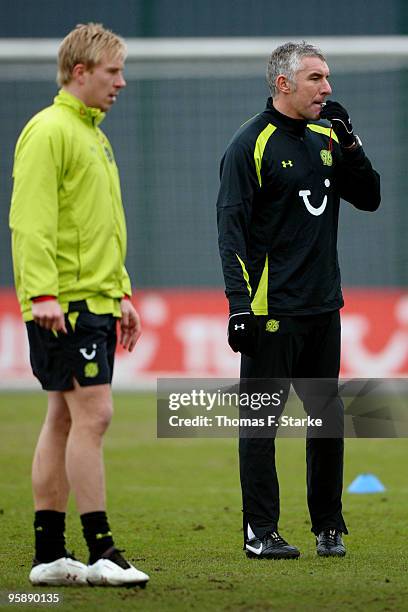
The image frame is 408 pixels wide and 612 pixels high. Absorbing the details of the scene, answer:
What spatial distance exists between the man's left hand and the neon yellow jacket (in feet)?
0.32

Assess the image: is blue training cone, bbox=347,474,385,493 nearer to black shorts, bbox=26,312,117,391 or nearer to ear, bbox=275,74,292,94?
ear, bbox=275,74,292,94

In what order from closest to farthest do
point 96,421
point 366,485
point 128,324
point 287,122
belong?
point 96,421, point 128,324, point 287,122, point 366,485

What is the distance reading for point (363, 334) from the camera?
12.6 metres

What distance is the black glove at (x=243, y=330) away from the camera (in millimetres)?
5465

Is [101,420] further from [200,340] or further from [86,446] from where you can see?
[200,340]

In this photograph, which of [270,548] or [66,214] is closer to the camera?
[66,214]

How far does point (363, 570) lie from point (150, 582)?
0.92 m

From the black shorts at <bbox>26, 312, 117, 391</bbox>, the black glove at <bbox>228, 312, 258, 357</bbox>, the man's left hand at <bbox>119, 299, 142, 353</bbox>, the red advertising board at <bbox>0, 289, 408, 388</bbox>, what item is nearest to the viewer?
the black shorts at <bbox>26, 312, 117, 391</bbox>

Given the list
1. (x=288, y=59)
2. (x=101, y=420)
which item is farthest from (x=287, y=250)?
(x=101, y=420)

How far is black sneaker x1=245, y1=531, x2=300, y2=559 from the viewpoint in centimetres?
552

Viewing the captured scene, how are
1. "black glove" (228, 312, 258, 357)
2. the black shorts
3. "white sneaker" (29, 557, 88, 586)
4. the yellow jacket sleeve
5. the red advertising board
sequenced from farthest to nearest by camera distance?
the red advertising board → "black glove" (228, 312, 258, 357) → "white sneaker" (29, 557, 88, 586) → the black shorts → the yellow jacket sleeve

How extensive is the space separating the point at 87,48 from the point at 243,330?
4.73 ft

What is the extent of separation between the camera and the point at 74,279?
466 centimetres

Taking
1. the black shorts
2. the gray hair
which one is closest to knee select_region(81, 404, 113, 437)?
the black shorts
